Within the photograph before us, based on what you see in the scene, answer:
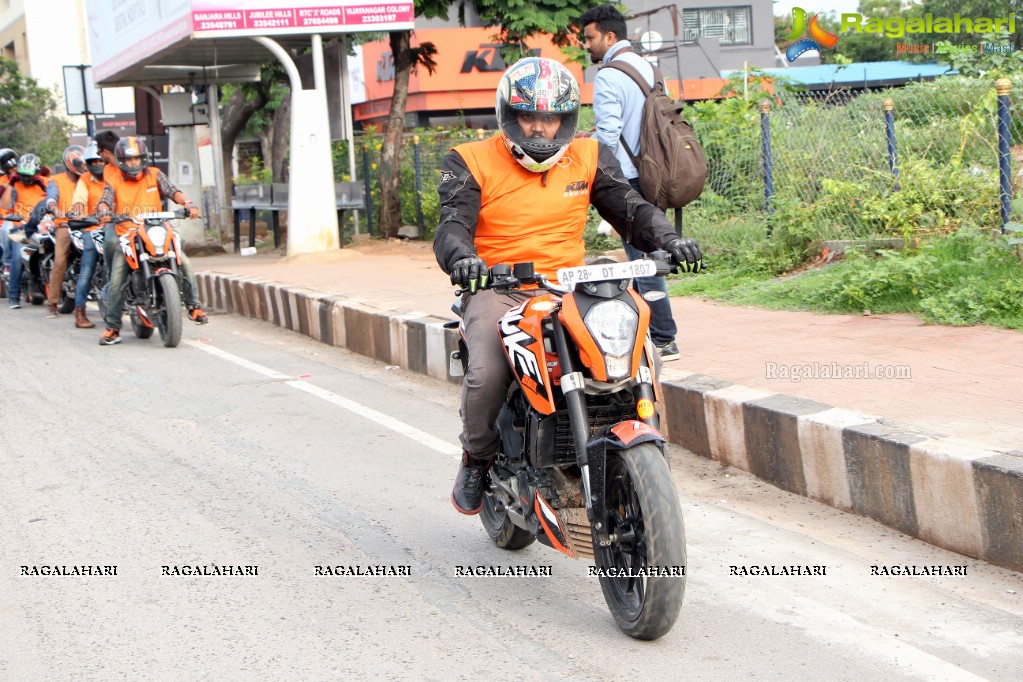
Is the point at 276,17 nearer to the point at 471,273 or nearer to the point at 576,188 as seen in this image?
the point at 576,188

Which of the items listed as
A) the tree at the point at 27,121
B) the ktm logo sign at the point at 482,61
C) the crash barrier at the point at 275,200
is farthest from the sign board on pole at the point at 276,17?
the tree at the point at 27,121

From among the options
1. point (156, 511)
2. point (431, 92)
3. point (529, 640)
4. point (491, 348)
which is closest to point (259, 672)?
point (529, 640)

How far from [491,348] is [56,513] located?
2.53 metres

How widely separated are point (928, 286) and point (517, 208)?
4.99 metres

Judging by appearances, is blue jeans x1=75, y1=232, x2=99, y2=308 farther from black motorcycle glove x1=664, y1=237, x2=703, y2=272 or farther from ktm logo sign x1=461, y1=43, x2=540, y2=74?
ktm logo sign x1=461, y1=43, x2=540, y2=74

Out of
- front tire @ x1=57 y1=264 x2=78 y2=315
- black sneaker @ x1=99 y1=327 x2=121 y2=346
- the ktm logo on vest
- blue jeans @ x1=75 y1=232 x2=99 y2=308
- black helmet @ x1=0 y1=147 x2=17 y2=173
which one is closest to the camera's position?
the ktm logo on vest

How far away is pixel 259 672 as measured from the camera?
12.5 ft

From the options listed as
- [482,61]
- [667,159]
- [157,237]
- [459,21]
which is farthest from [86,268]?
[482,61]

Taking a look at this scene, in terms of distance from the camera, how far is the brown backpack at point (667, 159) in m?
7.21

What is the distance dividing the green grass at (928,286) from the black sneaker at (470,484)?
441cm

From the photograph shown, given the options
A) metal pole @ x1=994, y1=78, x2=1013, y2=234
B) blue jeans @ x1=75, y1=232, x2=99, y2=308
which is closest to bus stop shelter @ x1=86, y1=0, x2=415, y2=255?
blue jeans @ x1=75, y1=232, x2=99, y2=308

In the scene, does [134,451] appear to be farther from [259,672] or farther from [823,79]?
[823,79]

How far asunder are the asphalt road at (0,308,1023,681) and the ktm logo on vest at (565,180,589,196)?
1467 millimetres

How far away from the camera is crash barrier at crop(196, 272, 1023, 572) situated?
4.67 metres
